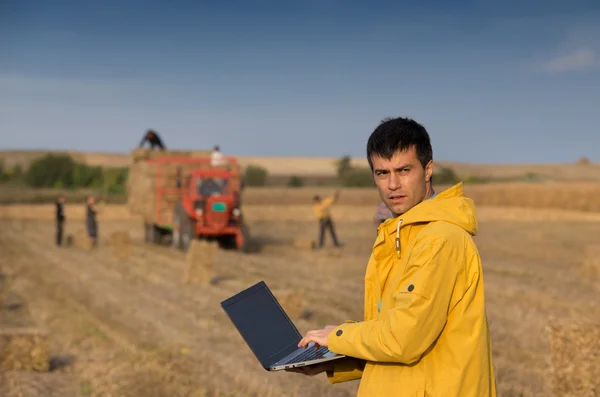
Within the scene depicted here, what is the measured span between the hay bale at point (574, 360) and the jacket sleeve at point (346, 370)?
12.5 feet

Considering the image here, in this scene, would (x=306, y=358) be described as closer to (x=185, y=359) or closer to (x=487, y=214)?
(x=185, y=359)

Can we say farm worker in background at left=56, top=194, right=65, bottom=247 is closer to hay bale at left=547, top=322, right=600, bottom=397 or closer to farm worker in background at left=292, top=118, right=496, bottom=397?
hay bale at left=547, top=322, right=600, bottom=397

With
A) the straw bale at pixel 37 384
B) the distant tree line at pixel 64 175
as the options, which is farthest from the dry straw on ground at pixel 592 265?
the distant tree line at pixel 64 175

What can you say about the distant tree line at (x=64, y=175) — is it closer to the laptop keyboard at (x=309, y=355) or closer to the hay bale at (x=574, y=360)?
the hay bale at (x=574, y=360)

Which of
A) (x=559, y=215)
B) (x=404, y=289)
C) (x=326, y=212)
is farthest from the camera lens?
(x=559, y=215)

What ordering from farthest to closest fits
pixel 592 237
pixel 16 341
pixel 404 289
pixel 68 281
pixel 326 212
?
1. pixel 592 237
2. pixel 326 212
3. pixel 68 281
4. pixel 16 341
5. pixel 404 289

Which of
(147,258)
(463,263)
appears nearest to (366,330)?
(463,263)

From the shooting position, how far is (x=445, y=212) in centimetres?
311

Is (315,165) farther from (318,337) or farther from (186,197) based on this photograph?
(318,337)

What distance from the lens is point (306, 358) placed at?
335 cm

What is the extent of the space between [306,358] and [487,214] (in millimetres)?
37557

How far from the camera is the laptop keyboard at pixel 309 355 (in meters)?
3.34

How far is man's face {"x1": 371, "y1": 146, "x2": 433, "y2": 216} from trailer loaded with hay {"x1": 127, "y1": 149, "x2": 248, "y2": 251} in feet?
61.2

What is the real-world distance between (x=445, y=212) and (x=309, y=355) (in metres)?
0.81
